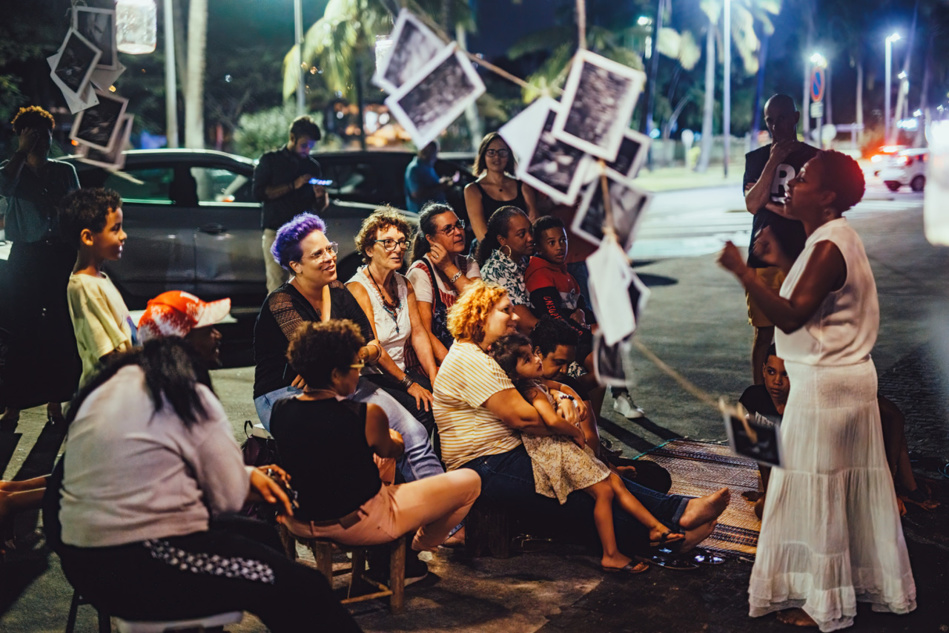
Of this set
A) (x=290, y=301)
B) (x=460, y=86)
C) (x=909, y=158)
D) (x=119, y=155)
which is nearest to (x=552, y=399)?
(x=290, y=301)

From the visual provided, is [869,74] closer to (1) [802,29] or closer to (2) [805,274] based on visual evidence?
(1) [802,29]

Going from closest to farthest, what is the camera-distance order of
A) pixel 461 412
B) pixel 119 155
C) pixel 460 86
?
pixel 460 86
pixel 461 412
pixel 119 155

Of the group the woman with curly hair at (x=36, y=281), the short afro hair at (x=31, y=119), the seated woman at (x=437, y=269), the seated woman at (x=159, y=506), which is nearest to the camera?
the seated woman at (x=159, y=506)

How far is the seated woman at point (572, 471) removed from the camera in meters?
4.39

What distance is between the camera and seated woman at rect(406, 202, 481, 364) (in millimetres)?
5773

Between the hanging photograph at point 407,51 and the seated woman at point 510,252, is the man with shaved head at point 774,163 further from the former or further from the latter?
the hanging photograph at point 407,51

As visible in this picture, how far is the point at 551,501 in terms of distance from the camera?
14.7 ft

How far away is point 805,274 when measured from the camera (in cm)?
367

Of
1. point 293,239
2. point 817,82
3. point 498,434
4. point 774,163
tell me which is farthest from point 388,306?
point 817,82

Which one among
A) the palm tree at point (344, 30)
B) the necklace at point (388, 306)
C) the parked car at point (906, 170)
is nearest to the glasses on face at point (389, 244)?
the necklace at point (388, 306)

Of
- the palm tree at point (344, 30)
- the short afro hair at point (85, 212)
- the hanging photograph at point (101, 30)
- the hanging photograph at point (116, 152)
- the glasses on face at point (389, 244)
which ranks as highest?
the palm tree at point (344, 30)

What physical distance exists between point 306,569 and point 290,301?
2058 mm

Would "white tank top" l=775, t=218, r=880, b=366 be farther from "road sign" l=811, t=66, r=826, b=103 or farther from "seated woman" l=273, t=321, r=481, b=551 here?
"road sign" l=811, t=66, r=826, b=103

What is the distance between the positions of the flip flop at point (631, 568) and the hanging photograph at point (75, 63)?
3.48 metres
